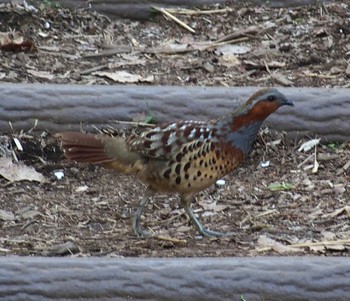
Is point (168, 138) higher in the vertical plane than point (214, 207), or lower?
higher

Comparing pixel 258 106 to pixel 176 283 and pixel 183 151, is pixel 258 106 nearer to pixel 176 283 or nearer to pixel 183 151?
pixel 183 151

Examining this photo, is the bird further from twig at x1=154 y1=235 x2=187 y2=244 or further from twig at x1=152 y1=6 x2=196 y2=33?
twig at x1=152 y1=6 x2=196 y2=33

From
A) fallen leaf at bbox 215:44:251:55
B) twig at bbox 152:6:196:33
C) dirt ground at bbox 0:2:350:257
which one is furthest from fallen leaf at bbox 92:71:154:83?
twig at bbox 152:6:196:33

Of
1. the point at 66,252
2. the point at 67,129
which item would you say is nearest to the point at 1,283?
the point at 66,252

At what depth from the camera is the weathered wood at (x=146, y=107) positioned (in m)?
5.53

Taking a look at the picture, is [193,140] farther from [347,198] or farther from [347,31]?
[347,31]

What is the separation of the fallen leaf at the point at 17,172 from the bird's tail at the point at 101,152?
2.11ft

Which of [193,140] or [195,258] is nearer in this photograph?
[195,258]

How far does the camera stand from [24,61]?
643 cm

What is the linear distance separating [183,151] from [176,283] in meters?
0.84

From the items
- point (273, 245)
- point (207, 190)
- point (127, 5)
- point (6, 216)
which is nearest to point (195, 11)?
point (127, 5)

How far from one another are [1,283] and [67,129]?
5.70ft

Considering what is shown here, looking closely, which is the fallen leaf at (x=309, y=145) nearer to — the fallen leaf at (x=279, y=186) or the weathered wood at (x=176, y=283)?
the fallen leaf at (x=279, y=186)

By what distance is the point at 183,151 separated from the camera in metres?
4.64
